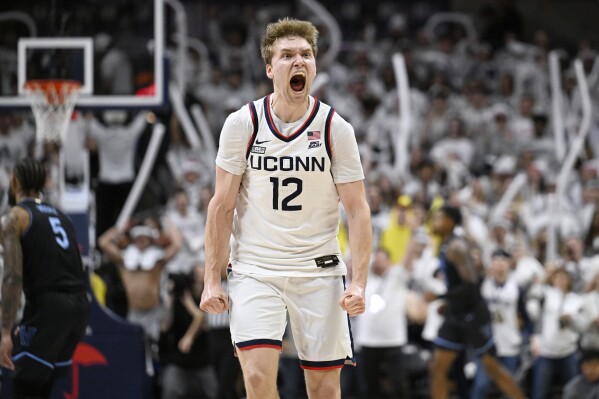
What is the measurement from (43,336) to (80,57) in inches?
175

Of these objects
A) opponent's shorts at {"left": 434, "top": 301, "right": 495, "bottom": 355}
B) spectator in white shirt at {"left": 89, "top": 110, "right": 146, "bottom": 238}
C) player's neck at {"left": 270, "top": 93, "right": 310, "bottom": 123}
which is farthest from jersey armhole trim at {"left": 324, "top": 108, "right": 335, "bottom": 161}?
spectator in white shirt at {"left": 89, "top": 110, "right": 146, "bottom": 238}

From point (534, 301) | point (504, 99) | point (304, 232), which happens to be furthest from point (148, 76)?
point (504, 99)

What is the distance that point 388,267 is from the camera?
12086 millimetres

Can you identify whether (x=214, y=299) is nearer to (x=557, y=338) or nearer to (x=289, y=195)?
(x=289, y=195)

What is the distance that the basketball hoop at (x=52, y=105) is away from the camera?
35.1 feet

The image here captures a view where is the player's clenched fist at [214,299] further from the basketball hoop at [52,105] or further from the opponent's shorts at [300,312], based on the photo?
the basketball hoop at [52,105]

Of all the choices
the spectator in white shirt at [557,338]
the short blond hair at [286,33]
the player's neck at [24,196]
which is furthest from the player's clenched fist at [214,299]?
the spectator in white shirt at [557,338]

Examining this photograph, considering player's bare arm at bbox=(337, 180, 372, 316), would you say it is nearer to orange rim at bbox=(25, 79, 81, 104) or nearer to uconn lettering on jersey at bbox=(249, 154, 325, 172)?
uconn lettering on jersey at bbox=(249, 154, 325, 172)

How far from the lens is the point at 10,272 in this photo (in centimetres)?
712

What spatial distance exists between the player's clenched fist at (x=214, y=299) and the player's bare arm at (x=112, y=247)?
699 centimetres

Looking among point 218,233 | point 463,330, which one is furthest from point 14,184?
point 463,330

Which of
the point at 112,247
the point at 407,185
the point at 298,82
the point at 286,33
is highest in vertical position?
the point at 286,33

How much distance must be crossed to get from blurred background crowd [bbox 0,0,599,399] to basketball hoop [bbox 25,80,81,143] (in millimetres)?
479

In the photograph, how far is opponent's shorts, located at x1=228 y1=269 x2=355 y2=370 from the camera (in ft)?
19.0
